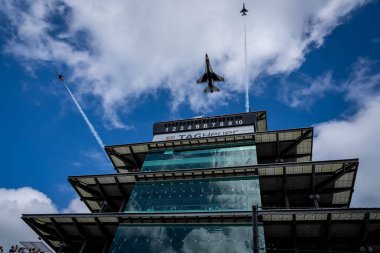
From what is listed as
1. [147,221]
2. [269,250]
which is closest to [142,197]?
[147,221]

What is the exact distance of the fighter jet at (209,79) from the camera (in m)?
54.4

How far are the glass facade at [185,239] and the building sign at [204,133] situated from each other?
45.8 ft

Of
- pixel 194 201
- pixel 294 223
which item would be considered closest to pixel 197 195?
pixel 194 201

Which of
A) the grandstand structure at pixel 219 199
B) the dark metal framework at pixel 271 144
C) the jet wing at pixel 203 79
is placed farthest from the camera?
the jet wing at pixel 203 79

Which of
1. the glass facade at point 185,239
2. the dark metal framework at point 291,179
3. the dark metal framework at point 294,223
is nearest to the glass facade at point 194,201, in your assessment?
the glass facade at point 185,239

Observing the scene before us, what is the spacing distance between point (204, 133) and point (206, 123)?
2.05m

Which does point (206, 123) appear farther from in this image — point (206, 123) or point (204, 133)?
point (204, 133)

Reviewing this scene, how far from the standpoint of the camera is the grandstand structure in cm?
2138

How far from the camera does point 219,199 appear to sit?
965 inches

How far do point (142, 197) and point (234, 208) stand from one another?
9303 millimetres

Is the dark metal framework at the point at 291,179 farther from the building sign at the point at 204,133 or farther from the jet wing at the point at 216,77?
the jet wing at the point at 216,77

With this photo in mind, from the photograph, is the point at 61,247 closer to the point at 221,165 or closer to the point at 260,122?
the point at 221,165

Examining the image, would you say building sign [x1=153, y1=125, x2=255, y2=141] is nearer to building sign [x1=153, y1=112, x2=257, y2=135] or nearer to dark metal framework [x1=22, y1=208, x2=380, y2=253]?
building sign [x1=153, y1=112, x2=257, y2=135]

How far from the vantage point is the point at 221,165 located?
28.9m
